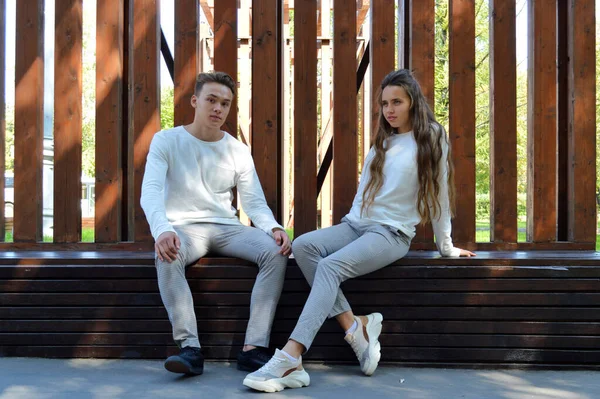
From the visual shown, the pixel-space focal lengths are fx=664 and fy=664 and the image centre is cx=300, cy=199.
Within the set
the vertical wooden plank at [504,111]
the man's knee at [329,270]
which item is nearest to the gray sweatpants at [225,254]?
the man's knee at [329,270]

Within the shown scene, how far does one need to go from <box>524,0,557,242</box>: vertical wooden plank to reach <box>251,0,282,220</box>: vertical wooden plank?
1.53 metres

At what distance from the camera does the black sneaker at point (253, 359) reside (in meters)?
3.00

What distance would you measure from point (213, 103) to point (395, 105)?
36.3 inches

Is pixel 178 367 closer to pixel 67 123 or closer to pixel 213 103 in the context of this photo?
pixel 213 103

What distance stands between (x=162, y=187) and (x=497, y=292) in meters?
1.70

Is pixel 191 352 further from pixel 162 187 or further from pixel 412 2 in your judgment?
pixel 412 2

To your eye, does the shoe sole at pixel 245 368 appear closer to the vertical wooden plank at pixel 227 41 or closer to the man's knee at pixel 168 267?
the man's knee at pixel 168 267

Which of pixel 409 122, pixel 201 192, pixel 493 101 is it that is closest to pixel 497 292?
pixel 409 122

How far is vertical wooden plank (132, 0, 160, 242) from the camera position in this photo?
393 cm

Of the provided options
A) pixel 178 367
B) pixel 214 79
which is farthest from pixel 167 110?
pixel 178 367

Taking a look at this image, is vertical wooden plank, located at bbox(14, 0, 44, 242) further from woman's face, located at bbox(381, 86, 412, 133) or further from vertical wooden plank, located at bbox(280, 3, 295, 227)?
woman's face, located at bbox(381, 86, 412, 133)

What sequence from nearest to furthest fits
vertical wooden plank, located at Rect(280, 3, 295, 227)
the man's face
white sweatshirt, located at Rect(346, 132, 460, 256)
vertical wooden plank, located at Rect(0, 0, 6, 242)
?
white sweatshirt, located at Rect(346, 132, 460, 256)
the man's face
vertical wooden plank, located at Rect(0, 0, 6, 242)
vertical wooden plank, located at Rect(280, 3, 295, 227)

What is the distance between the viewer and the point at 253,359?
3016 mm

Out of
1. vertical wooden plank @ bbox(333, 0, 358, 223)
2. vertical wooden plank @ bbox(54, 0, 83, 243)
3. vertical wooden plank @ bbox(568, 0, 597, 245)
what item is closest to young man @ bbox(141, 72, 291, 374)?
vertical wooden plank @ bbox(333, 0, 358, 223)
